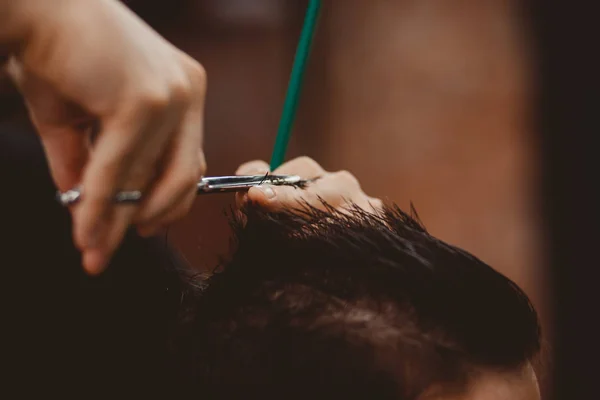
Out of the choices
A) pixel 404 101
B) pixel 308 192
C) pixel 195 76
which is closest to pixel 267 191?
pixel 308 192

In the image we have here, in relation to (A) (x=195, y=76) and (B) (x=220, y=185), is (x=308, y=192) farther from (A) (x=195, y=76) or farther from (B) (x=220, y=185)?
(A) (x=195, y=76)

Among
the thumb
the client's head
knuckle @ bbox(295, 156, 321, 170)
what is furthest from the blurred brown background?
the thumb

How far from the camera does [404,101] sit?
6.49 feet

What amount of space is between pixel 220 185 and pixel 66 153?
0.47 ft

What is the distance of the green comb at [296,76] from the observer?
22.9 inches

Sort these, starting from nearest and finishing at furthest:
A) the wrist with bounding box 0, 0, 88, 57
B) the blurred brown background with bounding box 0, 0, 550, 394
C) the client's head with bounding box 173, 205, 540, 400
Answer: the wrist with bounding box 0, 0, 88, 57, the client's head with bounding box 173, 205, 540, 400, the blurred brown background with bounding box 0, 0, 550, 394

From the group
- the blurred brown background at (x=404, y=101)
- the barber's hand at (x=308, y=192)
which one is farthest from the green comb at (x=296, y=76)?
the blurred brown background at (x=404, y=101)

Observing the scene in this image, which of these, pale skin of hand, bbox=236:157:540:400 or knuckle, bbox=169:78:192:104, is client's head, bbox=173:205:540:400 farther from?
knuckle, bbox=169:78:192:104

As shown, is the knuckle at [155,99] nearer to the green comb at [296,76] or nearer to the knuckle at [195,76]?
the knuckle at [195,76]

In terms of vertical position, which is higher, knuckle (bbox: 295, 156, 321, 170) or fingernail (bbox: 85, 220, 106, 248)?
fingernail (bbox: 85, 220, 106, 248)

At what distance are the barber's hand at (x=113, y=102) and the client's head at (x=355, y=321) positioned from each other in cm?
19

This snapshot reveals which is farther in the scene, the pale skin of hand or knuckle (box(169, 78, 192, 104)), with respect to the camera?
the pale skin of hand

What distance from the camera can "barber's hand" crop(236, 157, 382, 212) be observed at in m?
0.57

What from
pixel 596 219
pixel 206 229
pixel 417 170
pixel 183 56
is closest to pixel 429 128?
pixel 417 170
